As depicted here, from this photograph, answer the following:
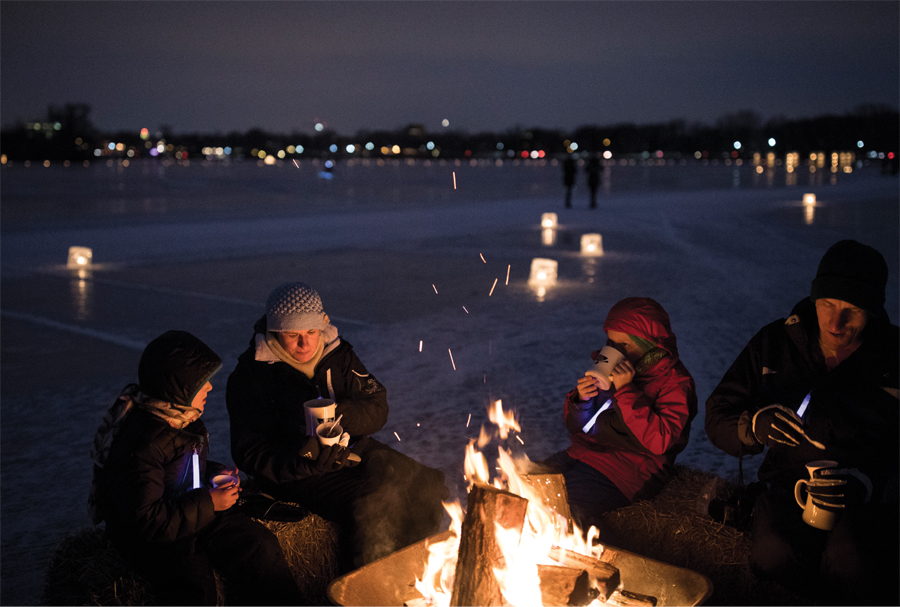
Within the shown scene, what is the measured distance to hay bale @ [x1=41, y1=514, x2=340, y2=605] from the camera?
9.87ft

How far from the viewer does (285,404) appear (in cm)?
350

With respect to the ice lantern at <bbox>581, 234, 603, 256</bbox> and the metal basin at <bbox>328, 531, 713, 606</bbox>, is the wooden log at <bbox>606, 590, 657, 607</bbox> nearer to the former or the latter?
the metal basin at <bbox>328, 531, 713, 606</bbox>

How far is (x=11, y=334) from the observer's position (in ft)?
27.5

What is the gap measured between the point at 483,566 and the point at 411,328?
5.78 meters

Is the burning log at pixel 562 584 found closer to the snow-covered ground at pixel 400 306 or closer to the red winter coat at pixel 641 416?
the red winter coat at pixel 641 416

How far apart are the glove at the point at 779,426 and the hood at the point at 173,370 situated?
2160 millimetres

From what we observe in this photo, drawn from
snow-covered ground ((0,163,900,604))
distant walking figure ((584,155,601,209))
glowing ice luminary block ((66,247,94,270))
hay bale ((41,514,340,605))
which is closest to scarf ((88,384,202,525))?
hay bale ((41,514,340,605))

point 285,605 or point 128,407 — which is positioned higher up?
point 128,407

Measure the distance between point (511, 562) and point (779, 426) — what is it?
1.19 m

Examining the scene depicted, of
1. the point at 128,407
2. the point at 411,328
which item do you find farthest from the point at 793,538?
the point at 411,328

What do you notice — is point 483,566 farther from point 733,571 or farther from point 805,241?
point 805,241

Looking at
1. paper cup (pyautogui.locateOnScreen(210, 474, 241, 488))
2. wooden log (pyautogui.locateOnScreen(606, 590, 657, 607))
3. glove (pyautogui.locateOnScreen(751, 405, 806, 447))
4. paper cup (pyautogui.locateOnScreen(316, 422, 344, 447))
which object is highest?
glove (pyautogui.locateOnScreen(751, 405, 806, 447))

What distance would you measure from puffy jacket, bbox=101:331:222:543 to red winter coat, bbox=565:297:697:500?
1735mm

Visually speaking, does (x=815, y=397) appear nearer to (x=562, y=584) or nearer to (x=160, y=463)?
(x=562, y=584)
